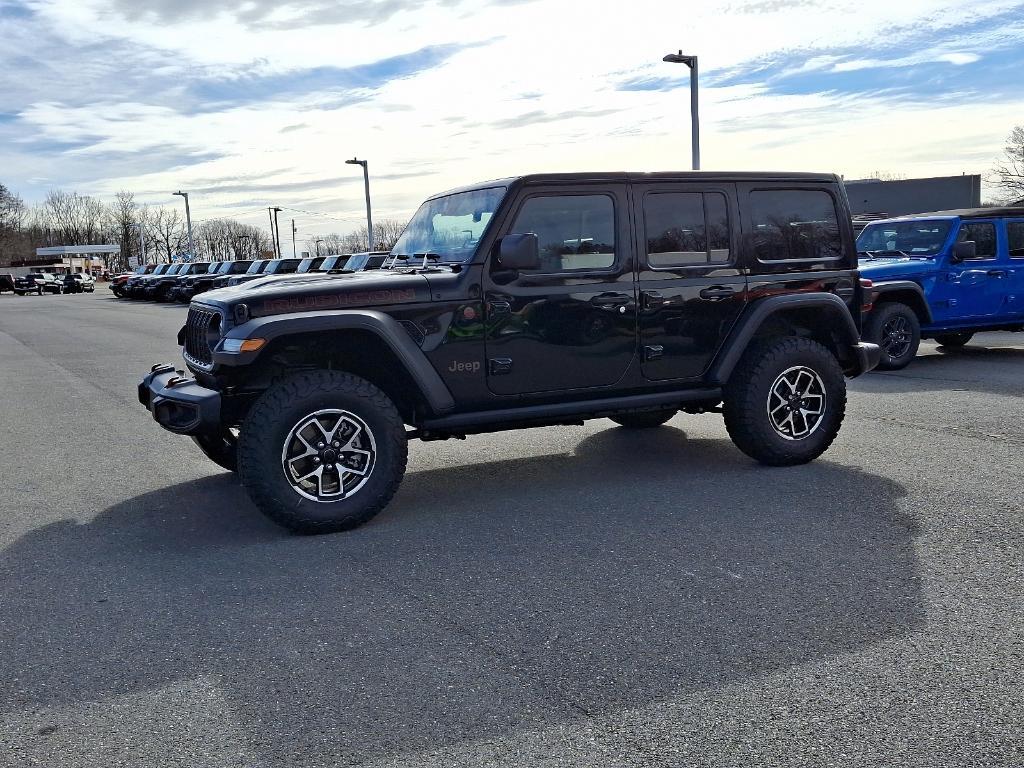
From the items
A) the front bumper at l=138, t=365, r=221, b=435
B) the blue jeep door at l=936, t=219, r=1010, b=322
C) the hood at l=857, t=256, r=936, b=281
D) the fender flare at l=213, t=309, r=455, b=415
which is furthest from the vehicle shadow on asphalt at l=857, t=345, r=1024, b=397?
the front bumper at l=138, t=365, r=221, b=435

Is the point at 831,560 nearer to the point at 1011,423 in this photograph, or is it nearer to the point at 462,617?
the point at 462,617

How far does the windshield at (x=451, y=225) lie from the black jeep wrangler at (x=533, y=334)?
0.01 m

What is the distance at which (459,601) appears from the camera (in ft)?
14.1

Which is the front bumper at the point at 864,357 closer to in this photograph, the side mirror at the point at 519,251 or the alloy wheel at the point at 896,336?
the side mirror at the point at 519,251

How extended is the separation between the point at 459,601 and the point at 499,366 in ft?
6.23

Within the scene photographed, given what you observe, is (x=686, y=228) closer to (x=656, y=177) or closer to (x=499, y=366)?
(x=656, y=177)

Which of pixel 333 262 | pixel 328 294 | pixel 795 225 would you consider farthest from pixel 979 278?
pixel 333 262

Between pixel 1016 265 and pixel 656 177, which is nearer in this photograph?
pixel 656 177

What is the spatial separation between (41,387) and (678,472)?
351 inches

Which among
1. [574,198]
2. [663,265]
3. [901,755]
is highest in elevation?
[574,198]

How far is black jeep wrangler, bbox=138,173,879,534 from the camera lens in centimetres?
542

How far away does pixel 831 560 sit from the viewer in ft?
15.3

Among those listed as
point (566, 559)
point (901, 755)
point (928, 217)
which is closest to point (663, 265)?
point (566, 559)

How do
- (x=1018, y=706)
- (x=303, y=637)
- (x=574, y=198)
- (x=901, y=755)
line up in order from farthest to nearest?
(x=574, y=198)
(x=303, y=637)
(x=1018, y=706)
(x=901, y=755)
